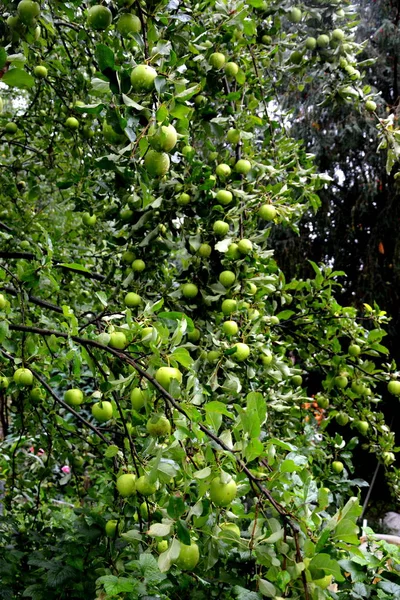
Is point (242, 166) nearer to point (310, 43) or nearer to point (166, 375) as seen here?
point (310, 43)

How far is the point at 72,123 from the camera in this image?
180 centimetres

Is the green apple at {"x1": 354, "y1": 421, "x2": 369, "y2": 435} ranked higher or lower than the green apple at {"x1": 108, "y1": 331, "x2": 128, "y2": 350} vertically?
lower

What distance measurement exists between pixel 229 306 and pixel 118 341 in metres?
0.50

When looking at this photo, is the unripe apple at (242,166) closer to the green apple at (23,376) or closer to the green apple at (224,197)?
the green apple at (224,197)

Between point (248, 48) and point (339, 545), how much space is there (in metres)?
1.46

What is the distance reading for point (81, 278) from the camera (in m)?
2.18

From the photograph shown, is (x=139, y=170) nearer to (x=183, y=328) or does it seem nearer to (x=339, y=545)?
(x=183, y=328)

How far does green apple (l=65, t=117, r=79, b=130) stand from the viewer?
179 cm

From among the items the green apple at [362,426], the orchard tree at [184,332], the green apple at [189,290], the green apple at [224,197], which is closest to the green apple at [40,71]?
the orchard tree at [184,332]

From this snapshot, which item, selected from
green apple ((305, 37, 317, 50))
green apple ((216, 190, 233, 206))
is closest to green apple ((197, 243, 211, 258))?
green apple ((216, 190, 233, 206))

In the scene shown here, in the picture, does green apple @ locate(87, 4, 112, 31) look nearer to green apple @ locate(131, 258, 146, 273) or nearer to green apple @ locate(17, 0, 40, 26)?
green apple @ locate(17, 0, 40, 26)

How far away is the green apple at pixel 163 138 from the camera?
779mm

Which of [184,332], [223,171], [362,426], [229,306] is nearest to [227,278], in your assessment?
[229,306]

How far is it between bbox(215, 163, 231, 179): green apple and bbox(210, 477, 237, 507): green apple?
886mm
